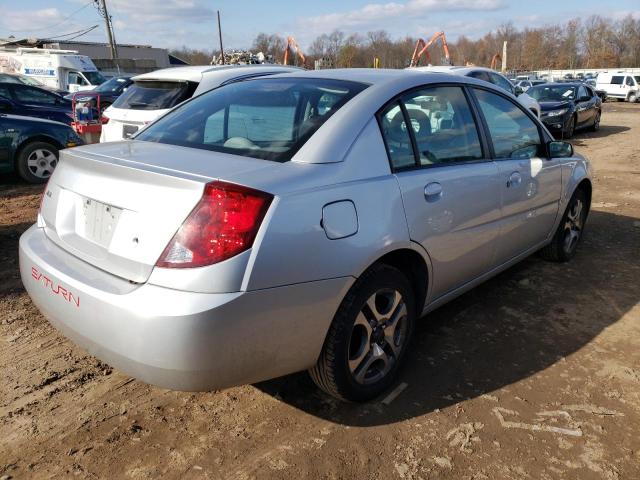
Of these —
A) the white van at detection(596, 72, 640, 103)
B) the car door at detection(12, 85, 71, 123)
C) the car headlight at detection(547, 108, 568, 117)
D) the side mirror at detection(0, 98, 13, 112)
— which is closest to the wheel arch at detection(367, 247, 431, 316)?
the car door at detection(12, 85, 71, 123)

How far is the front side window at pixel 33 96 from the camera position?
11.9m

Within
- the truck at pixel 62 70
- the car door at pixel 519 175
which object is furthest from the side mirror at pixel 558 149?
the truck at pixel 62 70

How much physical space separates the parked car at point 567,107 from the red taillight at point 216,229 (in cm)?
1346

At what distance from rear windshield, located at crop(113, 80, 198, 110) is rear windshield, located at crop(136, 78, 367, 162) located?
3788 mm

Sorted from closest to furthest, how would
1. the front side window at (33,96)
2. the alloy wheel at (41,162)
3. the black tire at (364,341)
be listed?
the black tire at (364,341) < the alloy wheel at (41,162) < the front side window at (33,96)

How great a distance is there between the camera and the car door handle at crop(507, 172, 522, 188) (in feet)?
11.6

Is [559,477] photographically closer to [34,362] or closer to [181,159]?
[181,159]

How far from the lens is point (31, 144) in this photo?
779 centimetres

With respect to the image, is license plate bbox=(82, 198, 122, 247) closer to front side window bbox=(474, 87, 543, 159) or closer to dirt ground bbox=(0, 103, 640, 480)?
dirt ground bbox=(0, 103, 640, 480)

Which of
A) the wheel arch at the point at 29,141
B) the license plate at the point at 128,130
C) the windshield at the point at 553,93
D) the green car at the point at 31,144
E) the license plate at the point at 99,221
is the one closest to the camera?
the license plate at the point at 99,221

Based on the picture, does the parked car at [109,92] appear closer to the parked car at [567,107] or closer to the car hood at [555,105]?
the car hood at [555,105]

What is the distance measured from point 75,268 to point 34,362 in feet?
3.64

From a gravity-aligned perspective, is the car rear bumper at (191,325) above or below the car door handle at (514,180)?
below

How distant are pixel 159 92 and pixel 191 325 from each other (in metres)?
5.92
